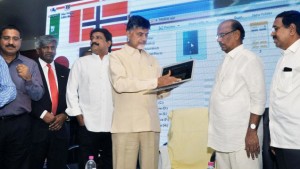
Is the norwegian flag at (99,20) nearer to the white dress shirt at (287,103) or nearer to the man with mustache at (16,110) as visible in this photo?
the man with mustache at (16,110)

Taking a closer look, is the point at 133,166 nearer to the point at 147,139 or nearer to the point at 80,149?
the point at 147,139

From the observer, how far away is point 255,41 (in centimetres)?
320

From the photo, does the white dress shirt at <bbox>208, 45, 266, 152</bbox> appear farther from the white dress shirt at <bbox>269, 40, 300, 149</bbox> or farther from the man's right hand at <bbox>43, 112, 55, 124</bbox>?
the man's right hand at <bbox>43, 112, 55, 124</bbox>

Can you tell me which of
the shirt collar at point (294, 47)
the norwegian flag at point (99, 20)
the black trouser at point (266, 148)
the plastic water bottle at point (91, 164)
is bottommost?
the plastic water bottle at point (91, 164)

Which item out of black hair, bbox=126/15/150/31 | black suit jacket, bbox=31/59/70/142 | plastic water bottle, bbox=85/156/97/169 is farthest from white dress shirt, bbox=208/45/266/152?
black suit jacket, bbox=31/59/70/142

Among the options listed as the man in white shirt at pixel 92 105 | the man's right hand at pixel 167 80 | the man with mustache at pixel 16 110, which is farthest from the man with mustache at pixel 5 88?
the man's right hand at pixel 167 80

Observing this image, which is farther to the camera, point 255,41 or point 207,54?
point 207,54

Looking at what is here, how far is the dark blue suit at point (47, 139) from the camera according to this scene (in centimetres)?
265

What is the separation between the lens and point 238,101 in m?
1.87

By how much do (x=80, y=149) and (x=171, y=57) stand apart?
5.21ft

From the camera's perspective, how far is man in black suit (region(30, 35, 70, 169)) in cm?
266

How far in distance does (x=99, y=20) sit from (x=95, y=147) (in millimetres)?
2207

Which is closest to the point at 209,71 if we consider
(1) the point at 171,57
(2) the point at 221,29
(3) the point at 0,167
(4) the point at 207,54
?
(4) the point at 207,54

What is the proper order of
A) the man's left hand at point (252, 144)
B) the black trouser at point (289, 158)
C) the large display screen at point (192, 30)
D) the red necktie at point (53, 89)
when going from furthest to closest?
the large display screen at point (192, 30) → the red necktie at point (53, 89) → the man's left hand at point (252, 144) → the black trouser at point (289, 158)
